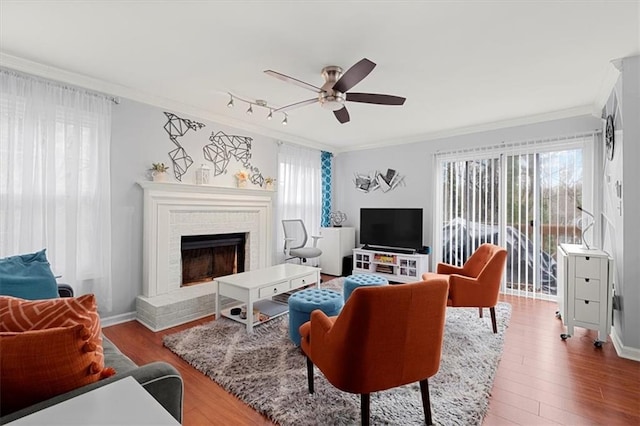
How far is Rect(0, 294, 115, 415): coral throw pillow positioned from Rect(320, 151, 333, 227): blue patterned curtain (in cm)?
505

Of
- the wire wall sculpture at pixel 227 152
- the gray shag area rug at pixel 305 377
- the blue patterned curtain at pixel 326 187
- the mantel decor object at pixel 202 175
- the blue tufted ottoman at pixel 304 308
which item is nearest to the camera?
the gray shag area rug at pixel 305 377

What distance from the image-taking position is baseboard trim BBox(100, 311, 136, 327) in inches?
127

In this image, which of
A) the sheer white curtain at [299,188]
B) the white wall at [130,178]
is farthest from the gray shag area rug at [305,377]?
the sheer white curtain at [299,188]

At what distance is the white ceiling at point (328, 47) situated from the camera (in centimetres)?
201

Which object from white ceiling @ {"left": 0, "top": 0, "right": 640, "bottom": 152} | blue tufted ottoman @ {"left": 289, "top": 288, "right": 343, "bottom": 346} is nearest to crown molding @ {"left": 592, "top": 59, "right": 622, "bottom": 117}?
white ceiling @ {"left": 0, "top": 0, "right": 640, "bottom": 152}

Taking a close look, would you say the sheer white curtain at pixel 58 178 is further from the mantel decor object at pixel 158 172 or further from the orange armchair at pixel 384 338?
the orange armchair at pixel 384 338

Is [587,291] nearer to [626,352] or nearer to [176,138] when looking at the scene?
[626,352]

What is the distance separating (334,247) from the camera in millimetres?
5633

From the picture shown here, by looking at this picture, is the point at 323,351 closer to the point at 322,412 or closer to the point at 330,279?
the point at 322,412

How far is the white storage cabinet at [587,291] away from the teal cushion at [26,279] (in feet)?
13.8

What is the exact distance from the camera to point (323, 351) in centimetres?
172

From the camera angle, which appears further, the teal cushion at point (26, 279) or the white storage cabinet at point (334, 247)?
the white storage cabinet at point (334, 247)

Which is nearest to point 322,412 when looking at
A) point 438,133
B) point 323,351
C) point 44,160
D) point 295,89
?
point 323,351

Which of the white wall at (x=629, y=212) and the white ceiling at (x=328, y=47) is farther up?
the white ceiling at (x=328, y=47)
